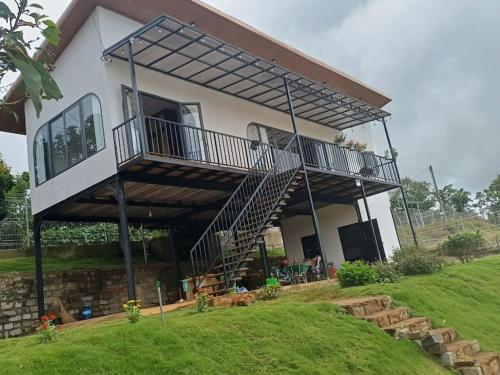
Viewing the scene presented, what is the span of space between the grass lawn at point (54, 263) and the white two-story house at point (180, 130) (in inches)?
51.5

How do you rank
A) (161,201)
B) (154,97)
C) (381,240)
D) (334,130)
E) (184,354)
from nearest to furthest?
(184,354) < (154,97) < (161,201) < (381,240) < (334,130)

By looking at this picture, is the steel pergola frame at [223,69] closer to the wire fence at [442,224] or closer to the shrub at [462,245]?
the shrub at [462,245]

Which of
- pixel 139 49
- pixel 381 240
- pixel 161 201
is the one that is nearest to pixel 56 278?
pixel 161 201

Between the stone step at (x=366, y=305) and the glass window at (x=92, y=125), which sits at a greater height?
the glass window at (x=92, y=125)

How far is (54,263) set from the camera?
13.4 meters

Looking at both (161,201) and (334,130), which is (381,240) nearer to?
(334,130)

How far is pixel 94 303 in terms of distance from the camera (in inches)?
486

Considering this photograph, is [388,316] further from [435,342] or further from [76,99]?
[76,99]

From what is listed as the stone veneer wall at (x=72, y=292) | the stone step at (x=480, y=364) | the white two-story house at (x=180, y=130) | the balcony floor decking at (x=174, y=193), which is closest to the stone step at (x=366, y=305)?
the stone step at (x=480, y=364)

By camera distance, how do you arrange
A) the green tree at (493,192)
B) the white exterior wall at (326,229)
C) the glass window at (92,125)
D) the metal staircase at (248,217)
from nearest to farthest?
the metal staircase at (248,217) → the glass window at (92,125) → the white exterior wall at (326,229) → the green tree at (493,192)

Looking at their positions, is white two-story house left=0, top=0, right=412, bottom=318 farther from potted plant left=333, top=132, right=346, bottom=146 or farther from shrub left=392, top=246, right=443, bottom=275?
shrub left=392, top=246, right=443, bottom=275

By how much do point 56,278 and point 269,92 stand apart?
8.01 metres

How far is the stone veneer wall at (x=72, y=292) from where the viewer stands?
11.2 meters

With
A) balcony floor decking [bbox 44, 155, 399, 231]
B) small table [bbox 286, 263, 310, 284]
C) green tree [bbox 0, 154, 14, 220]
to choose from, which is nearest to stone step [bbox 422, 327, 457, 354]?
balcony floor decking [bbox 44, 155, 399, 231]
